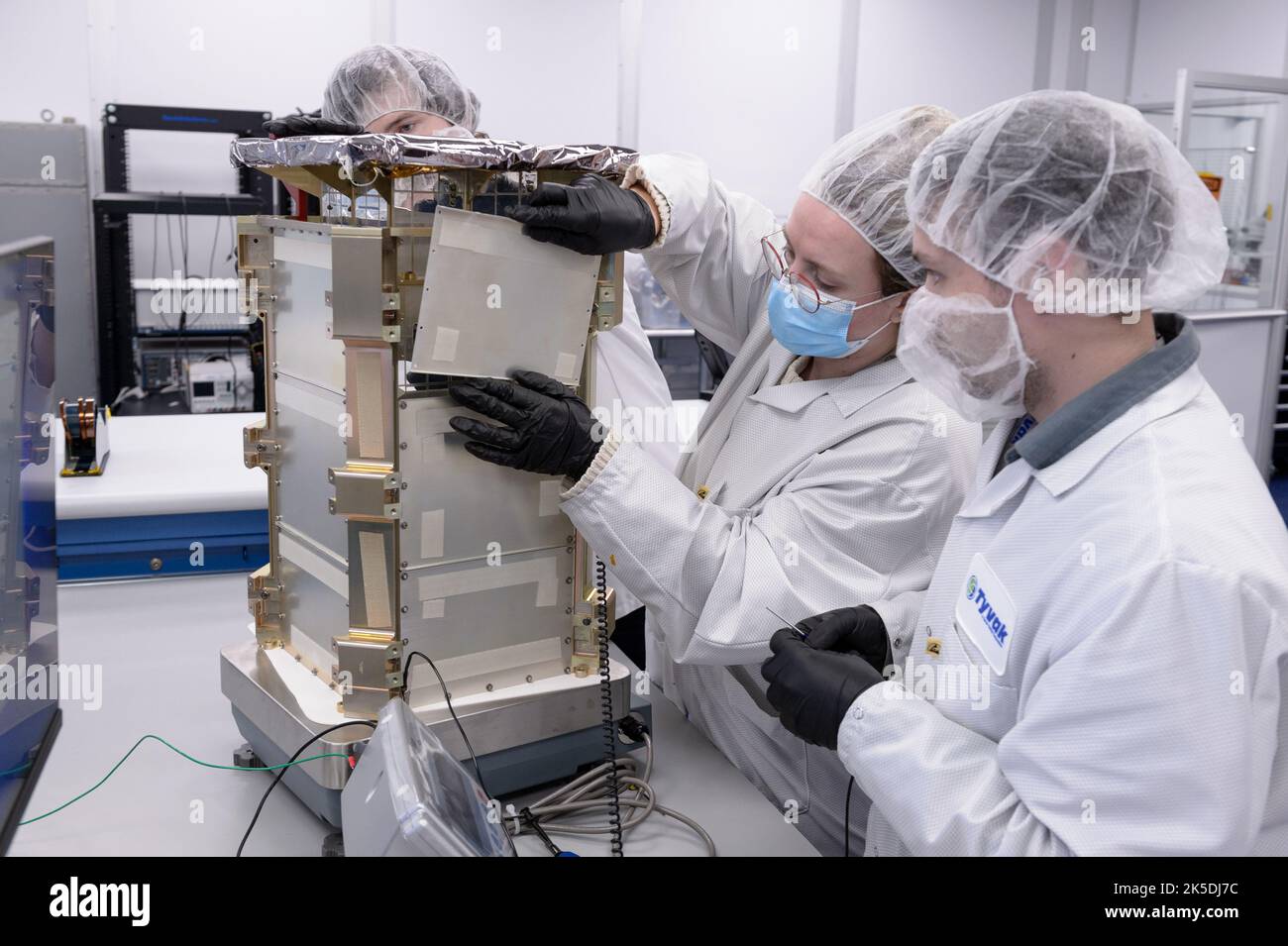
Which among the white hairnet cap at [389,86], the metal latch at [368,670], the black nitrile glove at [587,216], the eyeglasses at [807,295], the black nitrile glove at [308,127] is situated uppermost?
the white hairnet cap at [389,86]

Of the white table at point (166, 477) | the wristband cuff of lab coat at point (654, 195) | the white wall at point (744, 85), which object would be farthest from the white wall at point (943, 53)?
the wristband cuff of lab coat at point (654, 195)

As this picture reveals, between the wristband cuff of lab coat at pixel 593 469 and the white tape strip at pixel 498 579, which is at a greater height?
the wristband cuff of lab coat at pixel 593 469

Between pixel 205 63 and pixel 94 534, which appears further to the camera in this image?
pixel 205 63

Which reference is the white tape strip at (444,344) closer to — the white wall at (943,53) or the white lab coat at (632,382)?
the white lab coat at (632,382)

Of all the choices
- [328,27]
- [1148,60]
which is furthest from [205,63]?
[1148,60]

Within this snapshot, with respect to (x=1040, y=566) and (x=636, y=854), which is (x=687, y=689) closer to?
(x=636, y=854)

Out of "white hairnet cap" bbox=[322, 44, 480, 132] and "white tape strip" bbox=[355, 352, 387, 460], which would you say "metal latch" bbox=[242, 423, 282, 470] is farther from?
"white hairnet cap" bbox=[322, 44, 480, 132]

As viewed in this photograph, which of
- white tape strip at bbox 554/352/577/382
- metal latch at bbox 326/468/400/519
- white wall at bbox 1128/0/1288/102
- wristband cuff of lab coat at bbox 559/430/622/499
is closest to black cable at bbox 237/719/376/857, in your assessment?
metal latch at bbox 326/468/400/519

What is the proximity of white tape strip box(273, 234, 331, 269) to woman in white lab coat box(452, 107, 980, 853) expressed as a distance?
205 mm

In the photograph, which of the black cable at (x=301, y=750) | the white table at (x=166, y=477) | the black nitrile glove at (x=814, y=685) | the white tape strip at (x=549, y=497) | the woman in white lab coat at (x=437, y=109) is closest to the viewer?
the black nitrile glove at (x=814, y=685)

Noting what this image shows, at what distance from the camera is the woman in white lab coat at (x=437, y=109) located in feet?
5.79

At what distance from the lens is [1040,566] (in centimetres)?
91

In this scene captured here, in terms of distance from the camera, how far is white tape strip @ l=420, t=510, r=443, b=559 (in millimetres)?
1158

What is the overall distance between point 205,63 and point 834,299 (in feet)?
15.1
